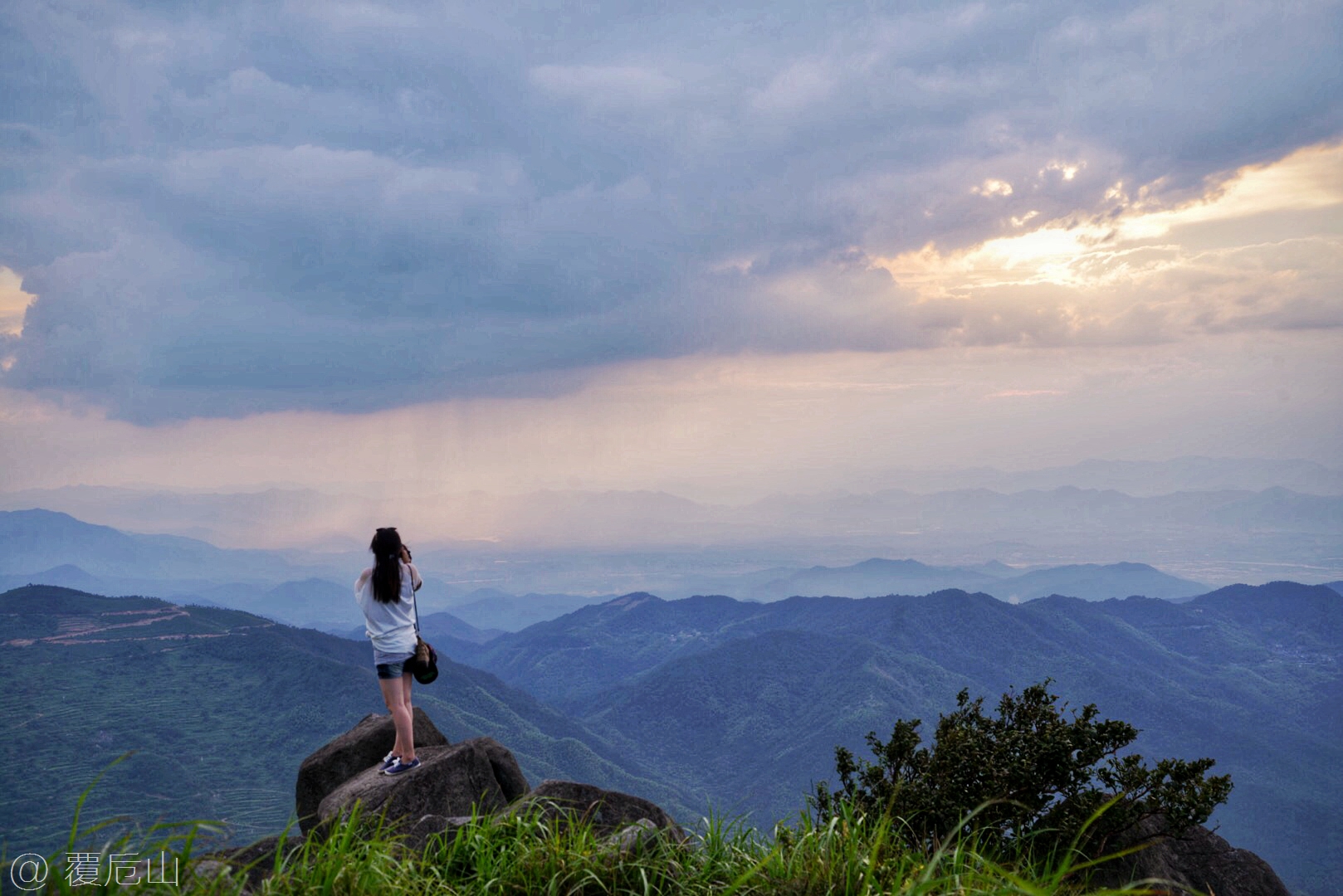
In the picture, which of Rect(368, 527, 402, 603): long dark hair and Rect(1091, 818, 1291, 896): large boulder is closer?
Rect(368, 527, 402, 603): long dark hair

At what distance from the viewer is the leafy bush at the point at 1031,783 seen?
12156 millimetres

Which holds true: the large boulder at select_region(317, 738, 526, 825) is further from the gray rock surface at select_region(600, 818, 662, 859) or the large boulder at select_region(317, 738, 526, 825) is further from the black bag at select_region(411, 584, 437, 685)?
the gray rock surface at select_region(600, 818, 662, 859)

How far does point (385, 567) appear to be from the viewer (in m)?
12.9

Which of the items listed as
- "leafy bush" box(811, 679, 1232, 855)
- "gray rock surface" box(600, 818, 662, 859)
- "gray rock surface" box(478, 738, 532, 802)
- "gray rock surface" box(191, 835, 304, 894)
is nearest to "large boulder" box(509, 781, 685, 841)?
"gray rock surface" box(600, 818, 662, 859)

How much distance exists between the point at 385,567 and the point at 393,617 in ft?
2.74

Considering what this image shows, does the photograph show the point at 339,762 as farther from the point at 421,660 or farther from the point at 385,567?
the point at 385,567

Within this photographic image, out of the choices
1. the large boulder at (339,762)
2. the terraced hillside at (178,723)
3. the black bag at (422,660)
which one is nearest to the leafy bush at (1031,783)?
the black bag at (422,660)

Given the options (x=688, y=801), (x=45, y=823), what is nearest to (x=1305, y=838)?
(x=688, y=801)

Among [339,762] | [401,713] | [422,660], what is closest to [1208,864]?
[422,660]

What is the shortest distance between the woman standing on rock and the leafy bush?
666 cm

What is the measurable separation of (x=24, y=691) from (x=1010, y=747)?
642 ft

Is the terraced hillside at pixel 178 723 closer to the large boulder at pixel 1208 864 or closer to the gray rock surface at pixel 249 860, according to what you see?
the gray rock surface at pixel 249 860

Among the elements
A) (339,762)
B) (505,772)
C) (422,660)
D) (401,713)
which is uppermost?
(422,660)

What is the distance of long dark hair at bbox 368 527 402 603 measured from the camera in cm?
1283
